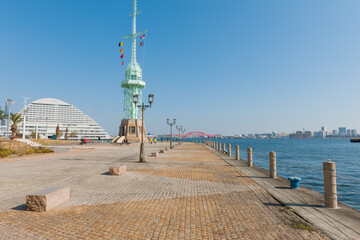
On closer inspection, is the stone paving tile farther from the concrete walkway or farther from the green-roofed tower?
the green-roofed tower

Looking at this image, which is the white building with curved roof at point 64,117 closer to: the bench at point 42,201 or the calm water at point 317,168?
the calm water at point 317,168

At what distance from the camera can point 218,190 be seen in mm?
7602

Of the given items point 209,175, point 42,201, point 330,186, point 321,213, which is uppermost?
point 330,186

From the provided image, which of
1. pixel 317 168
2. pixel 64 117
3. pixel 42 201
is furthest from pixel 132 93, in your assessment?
pixel 64 117

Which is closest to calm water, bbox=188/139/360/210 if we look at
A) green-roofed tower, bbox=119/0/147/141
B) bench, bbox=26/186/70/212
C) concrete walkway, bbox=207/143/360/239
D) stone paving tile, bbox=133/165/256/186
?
concrete walkway, bbox=207/143/360/239

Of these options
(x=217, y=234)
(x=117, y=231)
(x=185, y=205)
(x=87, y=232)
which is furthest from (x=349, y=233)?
(x=87, y=232)

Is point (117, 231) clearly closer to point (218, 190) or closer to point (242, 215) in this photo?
point (242, 215)

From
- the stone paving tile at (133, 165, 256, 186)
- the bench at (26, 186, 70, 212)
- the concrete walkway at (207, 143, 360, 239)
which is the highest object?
the bench at (26, 186, 70, 212)

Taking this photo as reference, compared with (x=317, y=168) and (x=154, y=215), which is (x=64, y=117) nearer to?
(x=317, y=168)

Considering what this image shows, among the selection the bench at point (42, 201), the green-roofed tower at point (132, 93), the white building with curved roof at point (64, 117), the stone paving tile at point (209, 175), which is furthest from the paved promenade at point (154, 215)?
the white building with curved roof at point (64, 117)

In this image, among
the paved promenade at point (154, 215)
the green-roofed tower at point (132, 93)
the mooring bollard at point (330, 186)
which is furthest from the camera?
the green-roofed tower at point (132, 93)

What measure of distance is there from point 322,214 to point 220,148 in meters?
26.0

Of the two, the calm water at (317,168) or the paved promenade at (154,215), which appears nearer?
the paved promenade at (154,215)

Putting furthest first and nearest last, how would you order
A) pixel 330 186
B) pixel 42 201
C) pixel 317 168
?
pixel 317 168 → pixel 330 186 → pixel 42 201
